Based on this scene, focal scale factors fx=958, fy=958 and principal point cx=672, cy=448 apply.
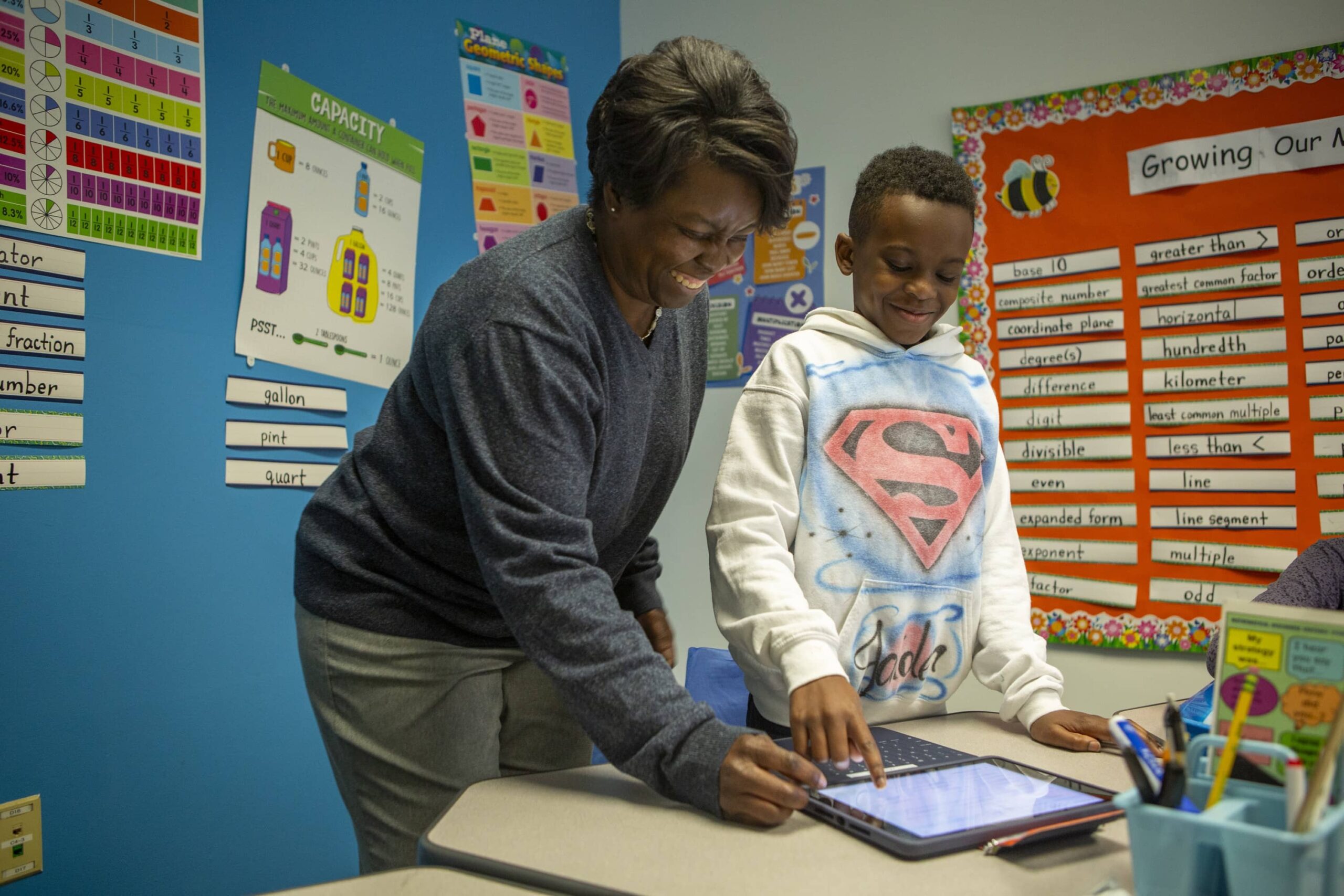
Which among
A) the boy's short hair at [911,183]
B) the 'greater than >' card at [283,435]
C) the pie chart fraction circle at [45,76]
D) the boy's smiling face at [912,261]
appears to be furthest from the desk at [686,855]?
the pie chart fraction circle at [45,76]

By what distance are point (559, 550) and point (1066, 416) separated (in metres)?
1.63

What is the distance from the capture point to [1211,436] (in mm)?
1988

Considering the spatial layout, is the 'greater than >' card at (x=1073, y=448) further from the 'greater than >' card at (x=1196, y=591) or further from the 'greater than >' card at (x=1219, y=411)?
the 'greater than >' card at (x=1196, y=591)

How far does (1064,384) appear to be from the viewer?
2.14m

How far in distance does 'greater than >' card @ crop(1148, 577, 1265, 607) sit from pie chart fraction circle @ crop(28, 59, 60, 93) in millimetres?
2216

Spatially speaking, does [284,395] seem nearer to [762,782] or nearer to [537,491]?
[537,491]

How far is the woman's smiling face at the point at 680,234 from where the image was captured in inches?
35.9

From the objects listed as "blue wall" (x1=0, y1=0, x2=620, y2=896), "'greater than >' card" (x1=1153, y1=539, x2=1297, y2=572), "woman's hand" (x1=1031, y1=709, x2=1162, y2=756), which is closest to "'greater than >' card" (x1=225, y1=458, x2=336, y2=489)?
"blue wall" (x1=0, y1=0, x2=620, y2=896)

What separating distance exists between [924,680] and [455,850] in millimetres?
596

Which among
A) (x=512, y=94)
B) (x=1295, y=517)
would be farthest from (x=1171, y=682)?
(x=512, y=94)

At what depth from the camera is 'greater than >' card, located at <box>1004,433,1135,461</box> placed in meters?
2.08

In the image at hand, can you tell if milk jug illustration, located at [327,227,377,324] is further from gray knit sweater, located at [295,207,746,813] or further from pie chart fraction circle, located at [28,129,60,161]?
gray knit sweater, located at [295,207,746,813]

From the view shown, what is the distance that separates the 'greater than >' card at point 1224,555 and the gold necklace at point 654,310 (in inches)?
57.0

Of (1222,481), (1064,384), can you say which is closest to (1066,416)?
(1064,384)
